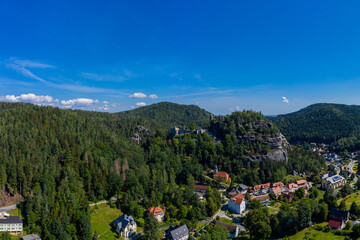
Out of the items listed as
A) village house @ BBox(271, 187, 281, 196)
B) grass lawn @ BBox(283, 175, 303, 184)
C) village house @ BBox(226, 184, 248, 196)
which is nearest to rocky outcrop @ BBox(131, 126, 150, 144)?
village house @ BBox(226, 184, 248, 196)

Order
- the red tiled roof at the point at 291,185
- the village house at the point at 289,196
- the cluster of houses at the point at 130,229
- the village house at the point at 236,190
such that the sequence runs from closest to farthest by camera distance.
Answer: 1. the cluster of houses at the point at 130,229
2. the village house at the point at 289,196
3. the village house at the point at 236,190
4. the red tiled roof at the point at 291,185

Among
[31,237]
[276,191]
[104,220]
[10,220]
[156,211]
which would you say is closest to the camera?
[31,237]

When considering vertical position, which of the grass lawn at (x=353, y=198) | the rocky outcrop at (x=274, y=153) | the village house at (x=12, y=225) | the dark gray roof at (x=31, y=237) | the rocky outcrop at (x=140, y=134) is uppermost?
the rocky outcrop at (x=140, y=134)

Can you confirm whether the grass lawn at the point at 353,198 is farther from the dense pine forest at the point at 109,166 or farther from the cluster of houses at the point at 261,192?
the dense pine forest at the point at 109,166

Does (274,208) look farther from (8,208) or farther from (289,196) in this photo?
(8,208)

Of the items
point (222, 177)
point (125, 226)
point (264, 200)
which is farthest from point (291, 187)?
point (125, 226)

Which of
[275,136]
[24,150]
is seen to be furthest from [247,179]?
[24,150]

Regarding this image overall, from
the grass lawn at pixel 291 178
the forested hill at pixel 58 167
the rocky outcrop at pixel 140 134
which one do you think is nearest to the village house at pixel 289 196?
the grass lawn at pixel 291 178
